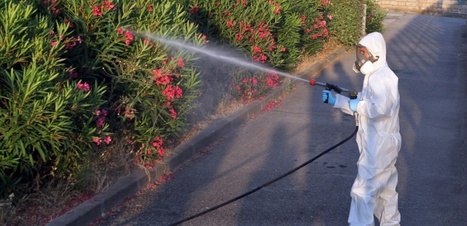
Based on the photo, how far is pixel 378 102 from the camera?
6215mm

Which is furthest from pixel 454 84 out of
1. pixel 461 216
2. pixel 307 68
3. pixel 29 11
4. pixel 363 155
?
pixel 29 11

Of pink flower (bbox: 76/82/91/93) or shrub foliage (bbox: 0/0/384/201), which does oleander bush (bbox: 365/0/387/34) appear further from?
pink flower (bbox: 76/82/91/93)

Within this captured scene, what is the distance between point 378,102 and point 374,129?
0.77 ft

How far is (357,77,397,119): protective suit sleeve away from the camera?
6.18 metres

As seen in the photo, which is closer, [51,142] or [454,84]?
[51,142]

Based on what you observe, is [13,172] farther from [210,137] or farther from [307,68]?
[307,68]

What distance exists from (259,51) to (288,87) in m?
1.72

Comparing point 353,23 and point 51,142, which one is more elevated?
point 51,142

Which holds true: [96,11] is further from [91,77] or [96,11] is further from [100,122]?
[100,122]

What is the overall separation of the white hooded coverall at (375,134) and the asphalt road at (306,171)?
2.77 ft

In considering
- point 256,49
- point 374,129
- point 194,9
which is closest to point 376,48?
point 374,129

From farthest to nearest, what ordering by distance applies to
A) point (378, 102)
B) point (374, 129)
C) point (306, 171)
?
point (306, 171)
point (374, 129)
point (378, 102)

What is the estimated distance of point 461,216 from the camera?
736cm

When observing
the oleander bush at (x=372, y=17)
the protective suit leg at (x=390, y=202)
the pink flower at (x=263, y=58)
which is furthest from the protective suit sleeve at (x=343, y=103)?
the oleander bush at (x=372, y=17)
